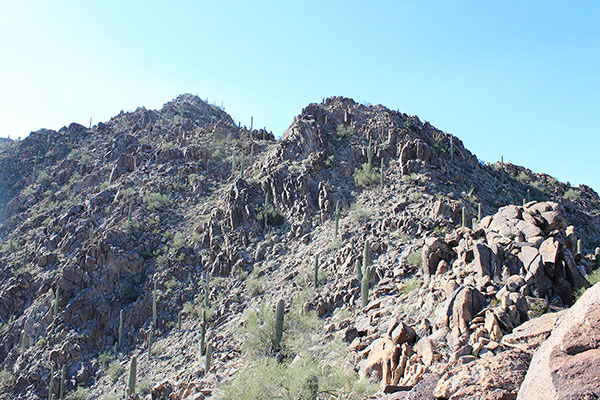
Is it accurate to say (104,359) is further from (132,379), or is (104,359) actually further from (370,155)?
(370,155)

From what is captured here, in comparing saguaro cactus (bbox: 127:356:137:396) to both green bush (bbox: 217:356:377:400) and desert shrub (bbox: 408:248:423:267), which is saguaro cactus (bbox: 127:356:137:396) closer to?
green bush (bbox: 217:356:377:400)

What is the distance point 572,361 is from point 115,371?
26.1 metres

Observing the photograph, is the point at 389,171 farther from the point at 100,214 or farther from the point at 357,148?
the point at 100,214

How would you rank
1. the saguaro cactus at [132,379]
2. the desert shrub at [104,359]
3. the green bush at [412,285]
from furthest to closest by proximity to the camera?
the desert shrub at [104,359]
the saguaro cactus at [132,379]
the green bush at [412,285]

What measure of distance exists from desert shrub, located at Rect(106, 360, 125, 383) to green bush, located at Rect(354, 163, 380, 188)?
20.2 m

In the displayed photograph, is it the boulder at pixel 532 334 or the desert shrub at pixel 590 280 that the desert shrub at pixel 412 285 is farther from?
the boulder at pixel 532 334

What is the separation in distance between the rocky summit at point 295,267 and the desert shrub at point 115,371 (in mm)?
83

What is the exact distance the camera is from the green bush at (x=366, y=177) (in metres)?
34.9

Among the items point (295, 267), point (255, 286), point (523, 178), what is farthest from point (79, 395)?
point (523, 178)

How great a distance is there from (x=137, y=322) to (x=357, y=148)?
70.9 ft

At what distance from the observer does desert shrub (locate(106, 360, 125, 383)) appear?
26.6m

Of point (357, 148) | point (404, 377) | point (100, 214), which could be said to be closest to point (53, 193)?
point (100, 214)

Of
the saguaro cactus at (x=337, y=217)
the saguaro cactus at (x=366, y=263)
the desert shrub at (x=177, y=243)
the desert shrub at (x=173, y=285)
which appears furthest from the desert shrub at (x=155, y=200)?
the saguaro cactus at (x=366, y=263)

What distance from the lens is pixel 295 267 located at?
97.6 feet
